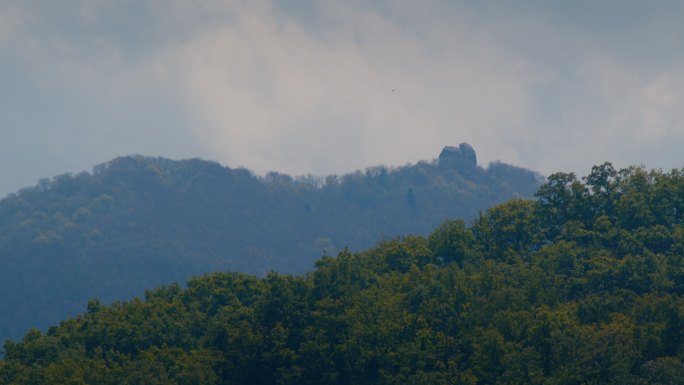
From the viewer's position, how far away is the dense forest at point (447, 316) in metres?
75.4

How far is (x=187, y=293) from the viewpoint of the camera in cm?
9488

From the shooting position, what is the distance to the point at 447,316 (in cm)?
8281

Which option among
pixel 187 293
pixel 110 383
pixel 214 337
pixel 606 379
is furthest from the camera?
pixel 187 293

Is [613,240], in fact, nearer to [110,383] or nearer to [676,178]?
[676,178]

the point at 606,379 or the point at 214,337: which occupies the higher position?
the point at 214,337

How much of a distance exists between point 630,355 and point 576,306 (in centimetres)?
878

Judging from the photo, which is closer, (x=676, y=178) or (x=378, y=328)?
(x=378, y=328)

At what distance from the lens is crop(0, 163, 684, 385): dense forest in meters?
75.4

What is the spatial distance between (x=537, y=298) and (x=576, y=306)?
3702 mm

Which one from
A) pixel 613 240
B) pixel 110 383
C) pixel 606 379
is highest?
pixel 613 240

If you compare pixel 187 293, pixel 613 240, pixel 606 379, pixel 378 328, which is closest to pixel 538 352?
pixel 606 379

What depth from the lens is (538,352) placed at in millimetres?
75750

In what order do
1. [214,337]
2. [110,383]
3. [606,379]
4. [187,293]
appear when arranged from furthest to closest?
[187,293] → [214,337] → [110,383] → [606,379]

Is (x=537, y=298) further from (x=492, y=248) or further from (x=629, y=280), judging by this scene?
(x=492, y=248)
